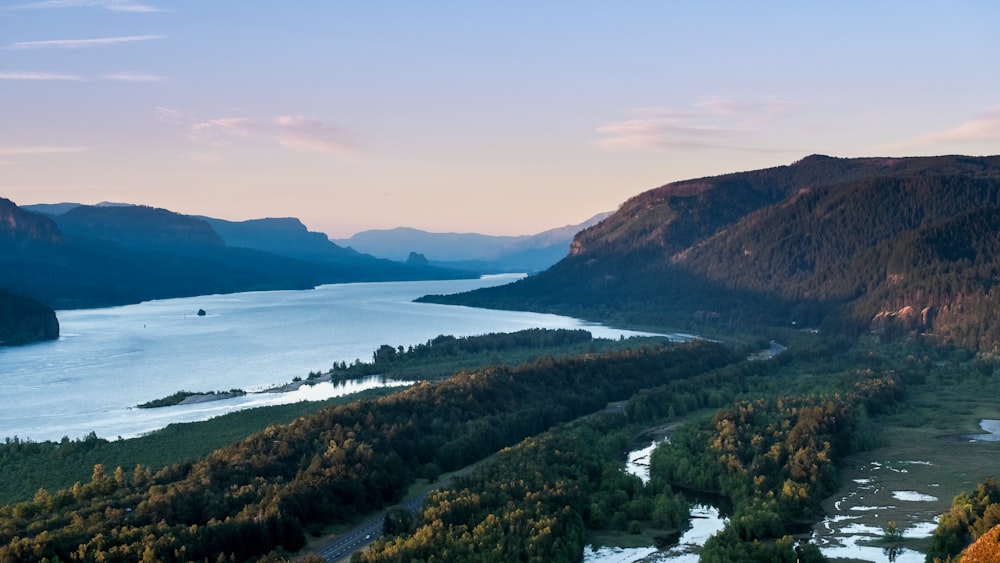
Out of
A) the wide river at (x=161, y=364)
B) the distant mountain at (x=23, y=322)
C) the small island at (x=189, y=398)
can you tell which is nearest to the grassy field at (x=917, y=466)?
the wide river at (x=161, y=364)

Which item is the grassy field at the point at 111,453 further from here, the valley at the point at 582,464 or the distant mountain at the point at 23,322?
the distant mountain at the point at 23,322

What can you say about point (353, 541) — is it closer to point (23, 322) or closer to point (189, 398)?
point (189, 398)

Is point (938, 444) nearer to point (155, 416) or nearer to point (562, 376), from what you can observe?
point (562, 376)

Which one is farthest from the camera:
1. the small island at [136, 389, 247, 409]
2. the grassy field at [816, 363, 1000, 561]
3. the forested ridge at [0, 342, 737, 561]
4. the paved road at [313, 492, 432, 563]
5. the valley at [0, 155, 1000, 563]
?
the small island at [136, 389, 247, 409]

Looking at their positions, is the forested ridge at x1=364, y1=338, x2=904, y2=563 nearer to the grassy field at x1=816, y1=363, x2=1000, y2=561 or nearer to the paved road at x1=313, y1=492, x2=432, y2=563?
the grassy field at x1=816, y1=363, x2=1000, y2=561

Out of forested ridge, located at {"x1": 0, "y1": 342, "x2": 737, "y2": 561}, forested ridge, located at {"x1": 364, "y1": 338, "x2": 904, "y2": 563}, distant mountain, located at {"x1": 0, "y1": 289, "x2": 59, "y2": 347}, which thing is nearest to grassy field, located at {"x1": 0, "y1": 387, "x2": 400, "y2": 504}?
forested ridge, located at {"x1": 0, "y1": 342, "x2": 737, "y2": 561}
